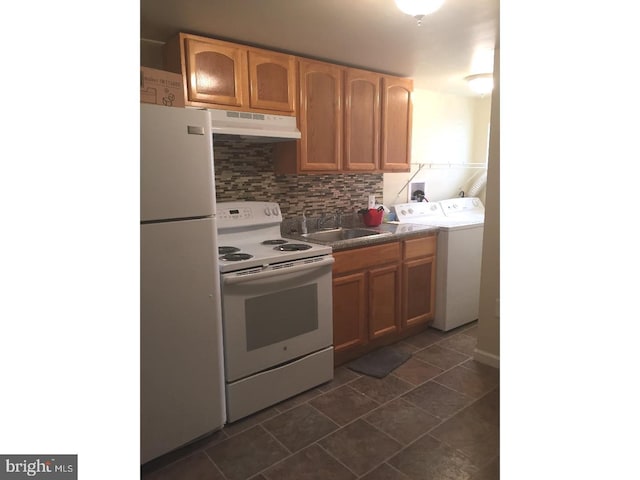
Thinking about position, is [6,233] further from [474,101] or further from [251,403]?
[474,101]

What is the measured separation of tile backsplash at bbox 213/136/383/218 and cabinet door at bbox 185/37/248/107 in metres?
0.33

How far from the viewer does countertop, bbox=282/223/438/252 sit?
2.64 m

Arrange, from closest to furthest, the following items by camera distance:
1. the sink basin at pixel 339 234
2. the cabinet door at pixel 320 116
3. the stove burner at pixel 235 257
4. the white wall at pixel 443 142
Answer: the stove burner at pixel 235 257, the cabinet door at pixel 320 116, the sink basin at pixel 339 234, the white wall at pixel 443 142

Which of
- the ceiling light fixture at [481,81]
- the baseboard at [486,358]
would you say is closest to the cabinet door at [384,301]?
the baseboard at [486,358]

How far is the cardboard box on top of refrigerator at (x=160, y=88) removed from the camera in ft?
5.83

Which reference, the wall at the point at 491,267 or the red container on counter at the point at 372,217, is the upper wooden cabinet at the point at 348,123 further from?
the wall at the point at 491,267

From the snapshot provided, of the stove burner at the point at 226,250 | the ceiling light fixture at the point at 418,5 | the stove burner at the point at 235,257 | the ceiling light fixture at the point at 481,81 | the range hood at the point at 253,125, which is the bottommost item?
the stove burner at the point at 235,257

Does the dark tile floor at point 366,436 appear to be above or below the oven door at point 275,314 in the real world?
below

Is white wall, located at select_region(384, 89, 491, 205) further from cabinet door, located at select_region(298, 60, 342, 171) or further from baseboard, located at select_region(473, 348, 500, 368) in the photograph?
baseboard, located at select_region(473, 348, 500, 368)

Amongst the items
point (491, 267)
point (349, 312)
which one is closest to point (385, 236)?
point (349, 312)

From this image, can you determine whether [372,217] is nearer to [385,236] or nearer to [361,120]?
[385,236]

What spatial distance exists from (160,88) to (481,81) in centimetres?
288

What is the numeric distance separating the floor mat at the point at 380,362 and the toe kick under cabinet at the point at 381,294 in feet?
0.18
